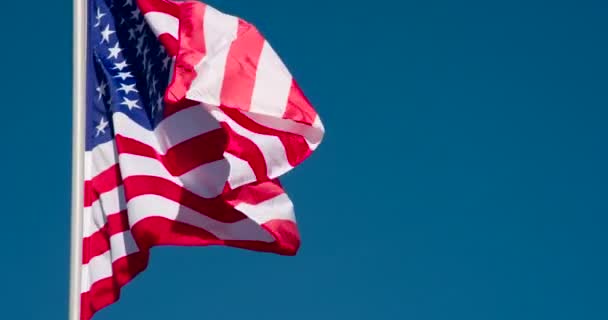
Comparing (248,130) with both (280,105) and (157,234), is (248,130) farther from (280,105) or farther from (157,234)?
(157,234)

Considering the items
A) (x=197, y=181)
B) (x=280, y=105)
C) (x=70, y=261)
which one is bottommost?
(x=70, y=261)

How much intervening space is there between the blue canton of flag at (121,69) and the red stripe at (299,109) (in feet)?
4.04

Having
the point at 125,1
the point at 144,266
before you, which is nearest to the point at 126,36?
the point at 125,1

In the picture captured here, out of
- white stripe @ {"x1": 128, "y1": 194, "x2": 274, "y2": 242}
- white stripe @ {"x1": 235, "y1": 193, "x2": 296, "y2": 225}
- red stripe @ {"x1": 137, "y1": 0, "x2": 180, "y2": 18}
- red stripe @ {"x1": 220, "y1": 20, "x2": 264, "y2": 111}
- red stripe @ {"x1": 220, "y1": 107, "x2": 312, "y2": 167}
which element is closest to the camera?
white stripe @ {"x1": 128, "y1": 194, "x2": 274, "y2": 242}

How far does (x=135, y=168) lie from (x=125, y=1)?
1.86 m

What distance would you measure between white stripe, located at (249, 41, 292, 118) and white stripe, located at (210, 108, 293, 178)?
0.24m

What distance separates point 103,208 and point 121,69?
146cm

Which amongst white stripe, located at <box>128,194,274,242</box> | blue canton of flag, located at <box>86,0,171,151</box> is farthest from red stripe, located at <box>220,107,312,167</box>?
blue canton of flag, located at <box>86,0,171,151</box>

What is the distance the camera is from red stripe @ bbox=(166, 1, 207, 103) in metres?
14.0

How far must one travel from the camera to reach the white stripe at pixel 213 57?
14141 millimetres

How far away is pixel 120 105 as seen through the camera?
1460 centimetres

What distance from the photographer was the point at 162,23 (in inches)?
582

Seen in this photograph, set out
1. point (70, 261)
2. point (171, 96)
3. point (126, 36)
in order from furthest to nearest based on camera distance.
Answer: point (126, 36) < point (171, 96) < point (70, 261)

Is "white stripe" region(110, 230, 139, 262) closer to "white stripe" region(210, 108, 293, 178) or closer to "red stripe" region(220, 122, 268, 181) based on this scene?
"red stripe" region(220, 122, 268, 181)
